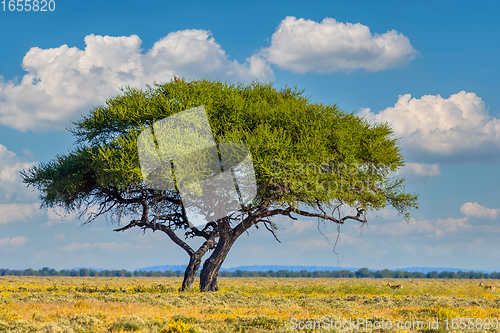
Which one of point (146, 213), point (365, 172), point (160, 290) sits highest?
point (365, 172)

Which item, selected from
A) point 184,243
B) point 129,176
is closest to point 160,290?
point 184,243

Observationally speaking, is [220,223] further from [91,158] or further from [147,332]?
[147,332]

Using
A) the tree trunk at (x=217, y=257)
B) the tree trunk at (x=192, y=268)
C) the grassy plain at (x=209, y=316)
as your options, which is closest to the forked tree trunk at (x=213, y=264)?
the tree trunk at (x=217, y=257)

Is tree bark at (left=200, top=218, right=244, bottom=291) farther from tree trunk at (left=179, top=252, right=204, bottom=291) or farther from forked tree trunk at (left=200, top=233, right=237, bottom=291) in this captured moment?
tree trunk at (left=179, top=252, right=204, bottom=291)

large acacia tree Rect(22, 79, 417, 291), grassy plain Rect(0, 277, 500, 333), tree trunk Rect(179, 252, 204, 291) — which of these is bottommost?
grassy plain Rect(0, 277, 500, 333)

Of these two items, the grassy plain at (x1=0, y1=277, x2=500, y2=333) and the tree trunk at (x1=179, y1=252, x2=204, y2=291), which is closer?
the grassy plain at (x1=0, y1=277, x2=500, y2=333)

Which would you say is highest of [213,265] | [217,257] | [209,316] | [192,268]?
[217,257]

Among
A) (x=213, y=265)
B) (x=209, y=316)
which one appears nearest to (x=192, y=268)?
(x=213, y=265)

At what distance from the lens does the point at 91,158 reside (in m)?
26.1

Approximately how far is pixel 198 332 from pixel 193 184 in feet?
38.0

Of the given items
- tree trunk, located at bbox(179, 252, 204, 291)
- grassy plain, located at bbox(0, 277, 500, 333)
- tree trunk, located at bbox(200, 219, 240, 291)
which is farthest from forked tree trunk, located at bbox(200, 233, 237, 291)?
grassy plain, located at bbox(0, 277, 500, 333)

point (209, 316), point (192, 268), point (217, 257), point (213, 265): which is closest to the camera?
point (209, 316)

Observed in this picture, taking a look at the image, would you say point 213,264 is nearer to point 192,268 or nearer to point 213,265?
point 213,265

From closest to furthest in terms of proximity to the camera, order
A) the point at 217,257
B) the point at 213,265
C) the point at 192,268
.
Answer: the point at 213,265 → the point at 217,257 → the point at 192,268
